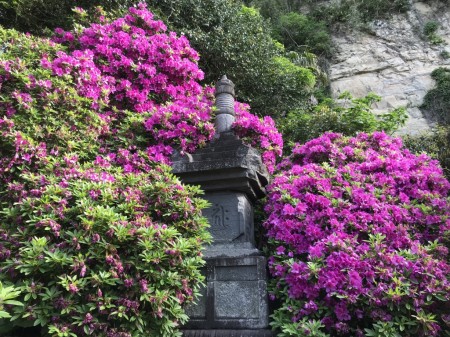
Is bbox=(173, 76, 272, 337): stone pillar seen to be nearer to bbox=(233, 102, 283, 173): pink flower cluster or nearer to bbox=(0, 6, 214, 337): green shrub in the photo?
bbox=(233, 102, 283, 173): pink flower cluster

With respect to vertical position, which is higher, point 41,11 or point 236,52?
point 41,11

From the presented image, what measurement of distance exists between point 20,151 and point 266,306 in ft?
8.09

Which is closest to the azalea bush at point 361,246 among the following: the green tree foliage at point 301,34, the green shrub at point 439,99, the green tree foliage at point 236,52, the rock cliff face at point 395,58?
the green tree foliage at point 236,52

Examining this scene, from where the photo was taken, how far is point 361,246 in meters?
2.80

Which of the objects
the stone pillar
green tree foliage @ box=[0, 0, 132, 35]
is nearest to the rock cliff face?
green tree foliage @ box=[0, 0, 132, 35]

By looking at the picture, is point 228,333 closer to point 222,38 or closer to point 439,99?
point 222,38

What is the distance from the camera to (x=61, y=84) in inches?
143

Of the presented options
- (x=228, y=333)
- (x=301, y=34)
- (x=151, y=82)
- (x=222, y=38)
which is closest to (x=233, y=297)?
(x=228, y=333)

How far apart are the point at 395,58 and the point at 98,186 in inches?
600

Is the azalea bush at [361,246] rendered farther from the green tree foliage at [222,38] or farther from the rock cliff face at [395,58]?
the rock cliff face at [395,58]

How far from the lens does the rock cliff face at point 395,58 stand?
45.9 feet

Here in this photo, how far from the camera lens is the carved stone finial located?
387 cm

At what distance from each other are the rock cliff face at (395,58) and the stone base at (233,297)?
41.0 ft

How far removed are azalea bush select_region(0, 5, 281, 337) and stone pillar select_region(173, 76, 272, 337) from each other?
231mm
